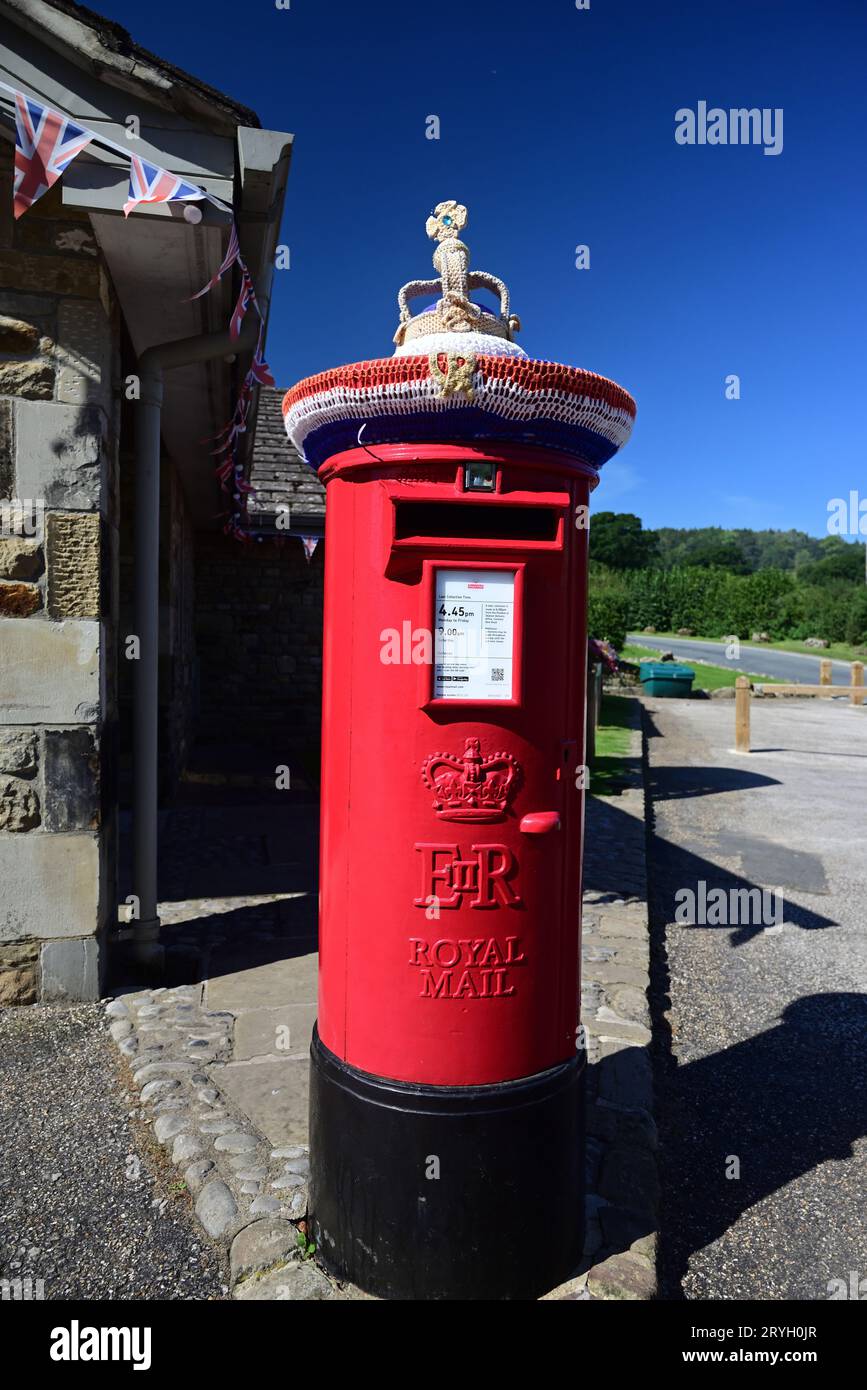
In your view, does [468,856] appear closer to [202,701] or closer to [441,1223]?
[441,1223]

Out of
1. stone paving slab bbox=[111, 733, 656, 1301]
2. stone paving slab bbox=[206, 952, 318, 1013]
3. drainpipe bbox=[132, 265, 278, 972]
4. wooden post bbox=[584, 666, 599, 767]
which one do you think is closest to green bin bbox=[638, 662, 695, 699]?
wooden post bbox=[584, 666, 599, 767]

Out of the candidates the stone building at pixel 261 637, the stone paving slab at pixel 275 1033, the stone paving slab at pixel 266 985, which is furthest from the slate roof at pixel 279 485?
the stone paving slab at pixel 275 1033

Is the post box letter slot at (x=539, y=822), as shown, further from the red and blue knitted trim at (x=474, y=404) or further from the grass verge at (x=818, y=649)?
the grass verge at (x=818, y=649)

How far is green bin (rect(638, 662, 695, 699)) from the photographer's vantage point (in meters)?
21.5

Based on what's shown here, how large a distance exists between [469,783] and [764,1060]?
8.28 ft

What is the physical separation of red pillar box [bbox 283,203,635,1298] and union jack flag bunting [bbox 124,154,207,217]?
62.7 inches

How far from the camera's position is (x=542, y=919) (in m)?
2.21

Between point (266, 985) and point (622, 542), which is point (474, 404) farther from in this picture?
point (622, 542)

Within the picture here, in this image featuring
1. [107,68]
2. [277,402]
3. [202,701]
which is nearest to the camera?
[107,68]

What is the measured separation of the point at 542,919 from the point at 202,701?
10.4m

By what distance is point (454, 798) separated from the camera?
2080 millimetres

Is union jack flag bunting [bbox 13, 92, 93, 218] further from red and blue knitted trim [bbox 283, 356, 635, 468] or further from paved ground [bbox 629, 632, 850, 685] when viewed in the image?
paved ground [bbox 629, 632, 850, 685]

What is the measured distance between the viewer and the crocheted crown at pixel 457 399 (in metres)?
2.02
